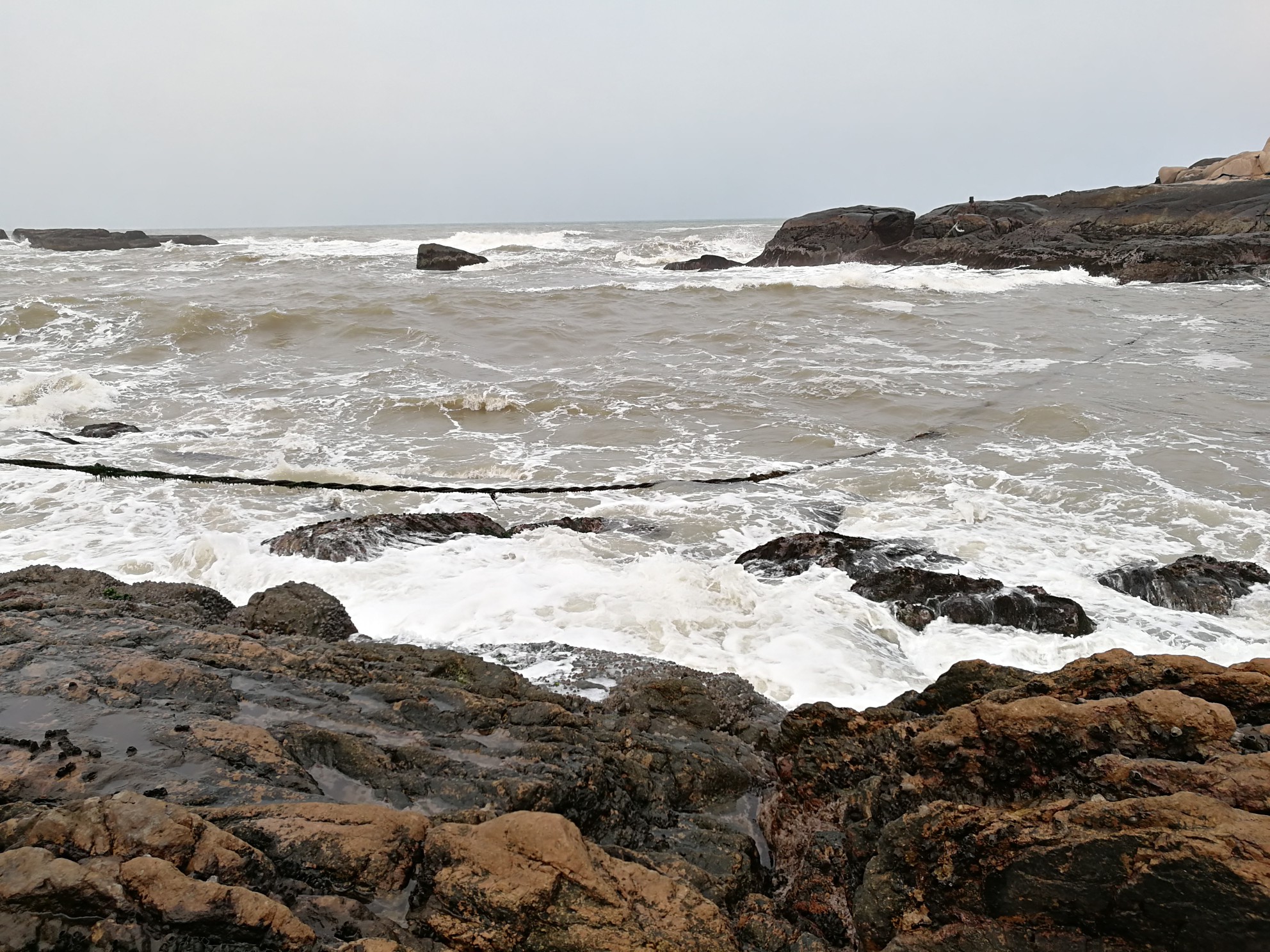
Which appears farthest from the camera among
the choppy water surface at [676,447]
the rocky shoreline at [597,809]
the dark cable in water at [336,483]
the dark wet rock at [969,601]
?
the dark cable in water at [336,483]

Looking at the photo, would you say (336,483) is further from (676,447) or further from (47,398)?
(47,398)

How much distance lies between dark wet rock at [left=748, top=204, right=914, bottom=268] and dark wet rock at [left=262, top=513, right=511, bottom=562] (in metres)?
32.4

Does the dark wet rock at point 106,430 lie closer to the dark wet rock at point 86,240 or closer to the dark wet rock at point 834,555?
the dark wet rock at point 834,555

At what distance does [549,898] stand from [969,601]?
15.1 feet

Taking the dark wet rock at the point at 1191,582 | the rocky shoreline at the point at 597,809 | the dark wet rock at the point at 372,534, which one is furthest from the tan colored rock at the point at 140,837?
the dark wet rock at the point at 1191,582

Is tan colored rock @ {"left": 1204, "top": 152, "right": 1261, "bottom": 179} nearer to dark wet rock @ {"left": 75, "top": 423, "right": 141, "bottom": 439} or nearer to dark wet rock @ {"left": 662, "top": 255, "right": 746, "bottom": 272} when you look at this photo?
dark wet rock @ {"left": 662, "top": 255, "right": 746, "bottom": 272}

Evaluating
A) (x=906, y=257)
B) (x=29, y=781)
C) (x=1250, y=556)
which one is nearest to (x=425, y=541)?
(x=29, y=781)

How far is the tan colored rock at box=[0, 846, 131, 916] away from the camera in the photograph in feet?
6.17

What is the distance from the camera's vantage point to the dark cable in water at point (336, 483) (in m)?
8.60

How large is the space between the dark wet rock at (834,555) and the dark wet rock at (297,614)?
3.41 metres

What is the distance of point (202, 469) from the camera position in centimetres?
920

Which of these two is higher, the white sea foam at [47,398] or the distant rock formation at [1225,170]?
the distant rock formation at [1225,170]

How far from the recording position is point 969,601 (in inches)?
231

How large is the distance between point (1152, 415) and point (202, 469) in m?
13.4
